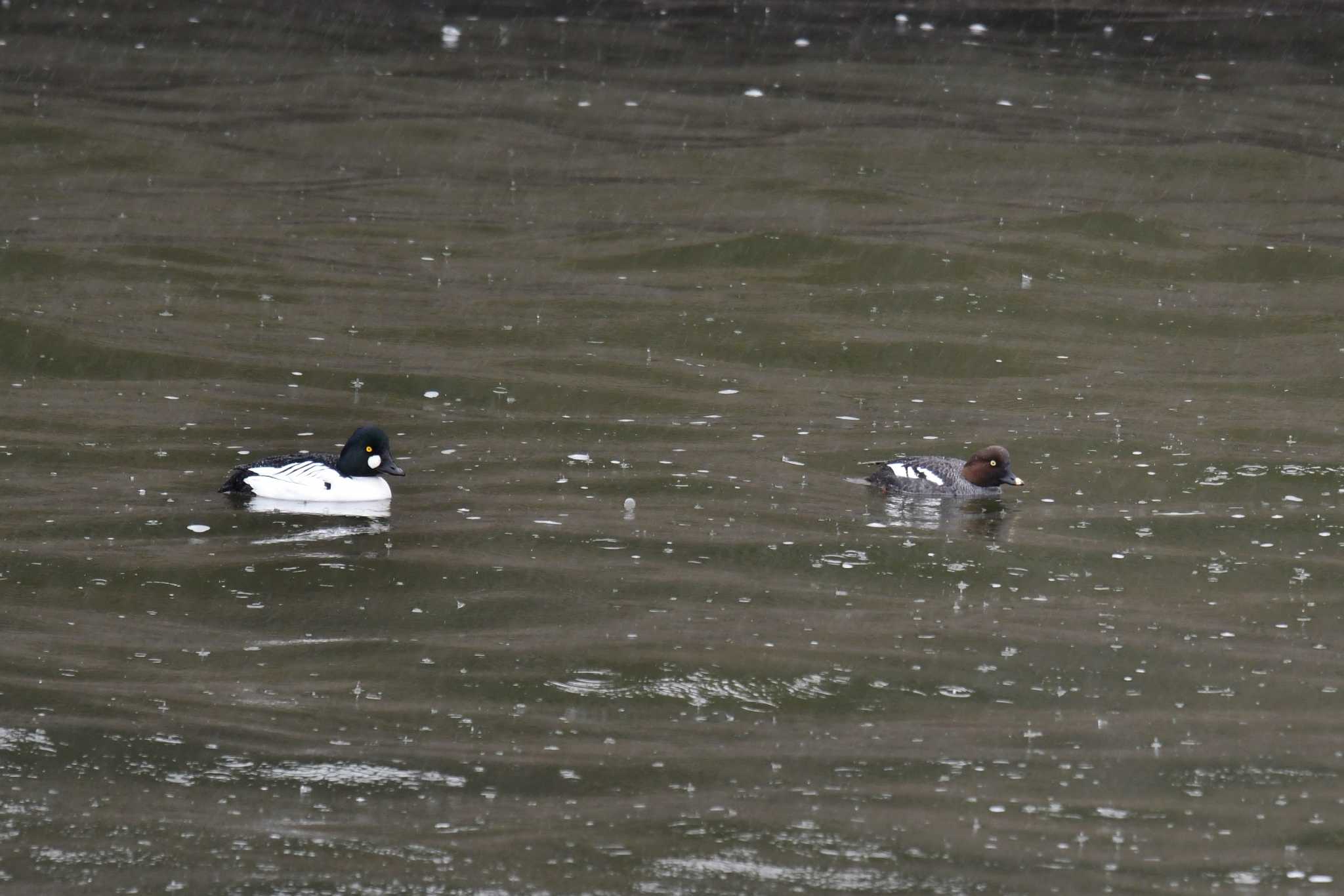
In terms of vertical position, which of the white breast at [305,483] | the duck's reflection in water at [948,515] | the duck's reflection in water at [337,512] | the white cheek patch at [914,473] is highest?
the white cheek patch at [914,473]

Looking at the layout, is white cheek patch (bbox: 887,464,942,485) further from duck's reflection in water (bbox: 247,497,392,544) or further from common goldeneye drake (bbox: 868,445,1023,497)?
duck's reflection in water (bbox: 247,497,392,544)

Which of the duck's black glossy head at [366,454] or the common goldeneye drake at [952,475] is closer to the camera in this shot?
the duck's black glossy head at [366,454]

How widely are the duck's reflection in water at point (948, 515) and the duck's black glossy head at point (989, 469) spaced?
0.16m

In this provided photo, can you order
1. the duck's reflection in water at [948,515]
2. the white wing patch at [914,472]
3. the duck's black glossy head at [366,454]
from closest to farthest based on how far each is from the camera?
1. the duck's reflection in water at [948,515]
2. the duck's black glossy head at [366,454]
3. the white wing patch at [914,472]

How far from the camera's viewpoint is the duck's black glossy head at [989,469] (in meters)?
12.8

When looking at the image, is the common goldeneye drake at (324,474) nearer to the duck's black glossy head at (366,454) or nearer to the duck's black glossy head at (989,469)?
the duck's black glossy head at (366,454)

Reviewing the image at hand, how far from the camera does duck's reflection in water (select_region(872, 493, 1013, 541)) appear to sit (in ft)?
40.7

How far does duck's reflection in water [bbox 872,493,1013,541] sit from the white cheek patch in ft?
0.44

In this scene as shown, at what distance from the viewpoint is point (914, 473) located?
508 inches

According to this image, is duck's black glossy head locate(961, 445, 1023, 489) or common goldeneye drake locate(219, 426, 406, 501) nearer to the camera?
common goldeneye drake locate(219, 426, 406, 501)

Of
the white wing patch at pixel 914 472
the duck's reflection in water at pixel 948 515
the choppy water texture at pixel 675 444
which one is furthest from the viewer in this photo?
the white wing patch at pixel 914 472

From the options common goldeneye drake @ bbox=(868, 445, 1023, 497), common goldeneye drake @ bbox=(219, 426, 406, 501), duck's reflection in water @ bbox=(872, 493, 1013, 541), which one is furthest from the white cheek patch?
common goldeneye drake @ bbox=(219, 426, 406, 501)

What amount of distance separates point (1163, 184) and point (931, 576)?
511 inches

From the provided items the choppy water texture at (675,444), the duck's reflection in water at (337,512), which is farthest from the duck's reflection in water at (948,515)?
the duck's reflection in water at (337,512)
